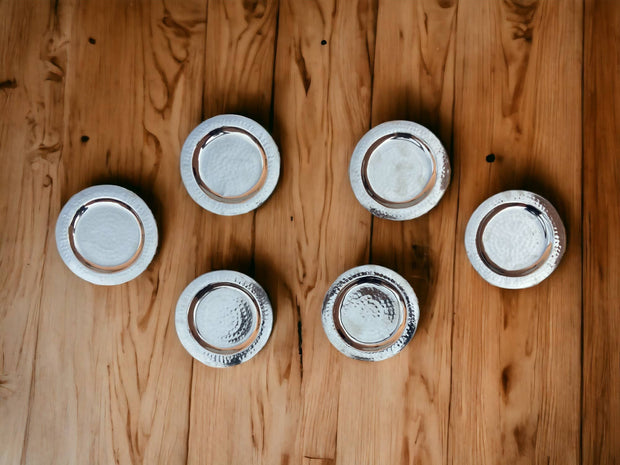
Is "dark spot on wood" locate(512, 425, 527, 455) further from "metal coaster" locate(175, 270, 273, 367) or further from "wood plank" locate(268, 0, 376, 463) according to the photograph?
"metal coaster" locate(175, 270, 273, 367)

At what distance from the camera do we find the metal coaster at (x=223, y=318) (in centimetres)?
114

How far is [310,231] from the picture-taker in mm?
1188

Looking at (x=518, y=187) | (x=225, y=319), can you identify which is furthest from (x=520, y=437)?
(x=225, y=319)

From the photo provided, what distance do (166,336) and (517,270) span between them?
83cm

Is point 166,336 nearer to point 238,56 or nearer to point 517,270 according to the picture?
point 238,56

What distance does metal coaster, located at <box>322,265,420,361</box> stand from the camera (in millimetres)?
1109

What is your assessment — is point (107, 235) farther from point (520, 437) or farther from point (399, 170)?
point (520, 437)

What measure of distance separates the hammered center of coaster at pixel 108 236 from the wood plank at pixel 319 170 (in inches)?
→ 13.1

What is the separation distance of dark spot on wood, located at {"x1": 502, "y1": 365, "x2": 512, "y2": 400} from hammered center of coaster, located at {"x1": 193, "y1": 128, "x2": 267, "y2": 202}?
27.9 inches

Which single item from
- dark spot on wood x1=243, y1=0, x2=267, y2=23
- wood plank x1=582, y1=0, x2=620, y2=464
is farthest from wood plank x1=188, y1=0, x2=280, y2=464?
wood plank x1=582, y1=0, x2=620, y2=464

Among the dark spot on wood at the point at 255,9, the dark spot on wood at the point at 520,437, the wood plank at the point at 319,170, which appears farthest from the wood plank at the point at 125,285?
the dark spot on wood at the point at 520,437

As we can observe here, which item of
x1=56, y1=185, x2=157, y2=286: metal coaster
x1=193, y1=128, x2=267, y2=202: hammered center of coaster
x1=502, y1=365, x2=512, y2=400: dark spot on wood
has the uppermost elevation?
x1=193, y1=128, x2=267, y2=202: hammered center of coaster

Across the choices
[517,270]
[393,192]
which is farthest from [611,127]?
[393,192]

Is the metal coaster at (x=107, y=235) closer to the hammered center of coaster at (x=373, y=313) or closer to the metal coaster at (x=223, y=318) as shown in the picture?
the metal coaster at (x=223, y=318)
